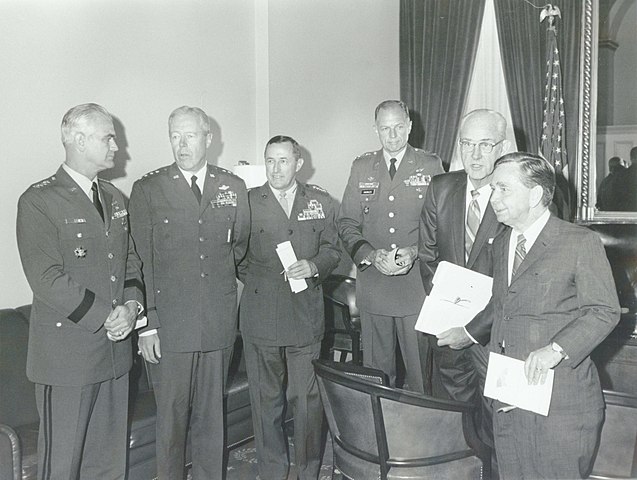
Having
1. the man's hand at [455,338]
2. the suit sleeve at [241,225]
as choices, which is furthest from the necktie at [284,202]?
the man's hand at [455,338]

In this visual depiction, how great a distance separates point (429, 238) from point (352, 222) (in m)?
0.54

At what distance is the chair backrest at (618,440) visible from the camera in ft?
6.71

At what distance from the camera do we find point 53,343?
248 cm

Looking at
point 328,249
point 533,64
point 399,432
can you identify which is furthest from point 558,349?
point 533,64

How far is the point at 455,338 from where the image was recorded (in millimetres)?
2531

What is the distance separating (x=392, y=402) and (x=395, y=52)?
13.2ft

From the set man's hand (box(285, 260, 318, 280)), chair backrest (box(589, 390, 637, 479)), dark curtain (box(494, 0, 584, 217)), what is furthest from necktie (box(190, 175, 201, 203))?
dark curtain (box(494, 0, 584, 217))

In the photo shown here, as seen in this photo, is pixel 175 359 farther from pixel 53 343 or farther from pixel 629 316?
pixel 629 316

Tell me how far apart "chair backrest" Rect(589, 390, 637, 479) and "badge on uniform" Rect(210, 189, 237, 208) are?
5.85 ft

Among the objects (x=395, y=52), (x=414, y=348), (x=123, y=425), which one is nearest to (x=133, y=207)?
(x=123, y=425)

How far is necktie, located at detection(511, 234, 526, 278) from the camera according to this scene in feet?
7.02

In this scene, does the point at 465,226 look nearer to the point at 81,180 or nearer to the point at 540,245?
the point at 540,245

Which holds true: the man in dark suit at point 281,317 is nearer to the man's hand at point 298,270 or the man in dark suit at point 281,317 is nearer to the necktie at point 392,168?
the man's hand at point 298,270

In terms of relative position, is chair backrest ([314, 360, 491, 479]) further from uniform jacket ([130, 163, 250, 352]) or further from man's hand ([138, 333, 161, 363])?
man's hand ([138, 333, 161, 363])
